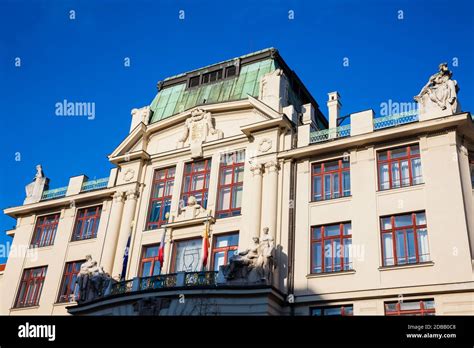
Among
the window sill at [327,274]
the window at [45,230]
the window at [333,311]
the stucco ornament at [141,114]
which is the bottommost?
the window at [333,311]

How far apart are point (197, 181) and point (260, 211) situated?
15.1 feet

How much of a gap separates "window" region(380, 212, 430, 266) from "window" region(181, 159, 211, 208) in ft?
30.0

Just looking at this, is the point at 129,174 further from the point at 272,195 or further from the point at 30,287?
the point at 272,195

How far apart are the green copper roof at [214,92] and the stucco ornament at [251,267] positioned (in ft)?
33.6

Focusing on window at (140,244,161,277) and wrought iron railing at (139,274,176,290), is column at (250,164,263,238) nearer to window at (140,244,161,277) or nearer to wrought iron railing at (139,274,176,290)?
wrought iron railing at (139,274,176,290)

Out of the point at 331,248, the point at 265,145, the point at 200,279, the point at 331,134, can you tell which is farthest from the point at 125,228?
the point at 331,134

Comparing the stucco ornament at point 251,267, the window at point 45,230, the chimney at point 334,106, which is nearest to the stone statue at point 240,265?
the stucco ornament at point 251,267

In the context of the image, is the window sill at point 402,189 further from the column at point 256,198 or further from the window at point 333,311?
the column at point 256,198

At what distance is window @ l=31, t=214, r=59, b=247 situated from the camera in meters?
31.3

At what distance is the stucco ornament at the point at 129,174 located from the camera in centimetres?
3028

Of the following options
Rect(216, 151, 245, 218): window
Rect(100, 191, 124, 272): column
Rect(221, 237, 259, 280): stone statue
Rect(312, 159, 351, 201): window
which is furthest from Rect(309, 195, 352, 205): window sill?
Rect(100, 191, 124, 272): column

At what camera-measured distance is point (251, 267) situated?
73.5 feet
